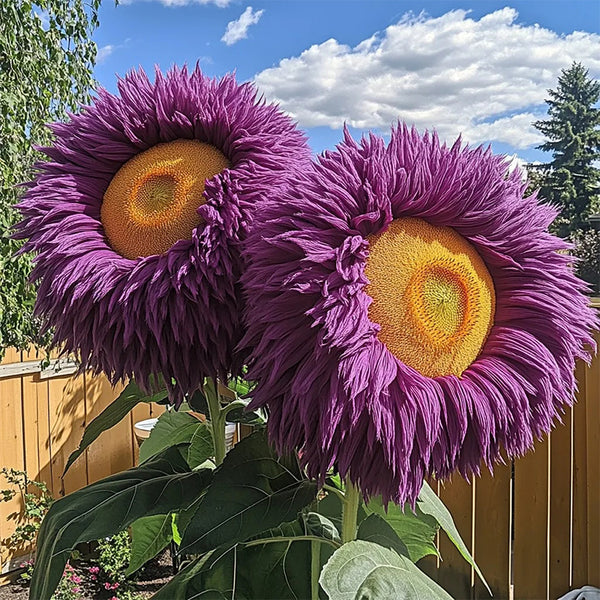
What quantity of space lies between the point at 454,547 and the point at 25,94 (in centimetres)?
196

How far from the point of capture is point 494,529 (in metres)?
2.20

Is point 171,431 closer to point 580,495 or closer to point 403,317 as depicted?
point 403,317

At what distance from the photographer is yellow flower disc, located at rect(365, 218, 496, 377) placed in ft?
1.19

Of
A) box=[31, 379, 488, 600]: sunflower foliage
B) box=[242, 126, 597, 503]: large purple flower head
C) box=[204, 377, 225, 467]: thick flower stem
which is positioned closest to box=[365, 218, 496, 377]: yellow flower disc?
box=[242, 126, 597, 503]: large purple flower head

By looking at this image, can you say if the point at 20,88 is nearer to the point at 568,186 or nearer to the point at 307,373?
the point at 307,373

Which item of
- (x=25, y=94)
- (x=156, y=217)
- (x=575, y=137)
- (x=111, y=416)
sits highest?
(x=575, y=137)

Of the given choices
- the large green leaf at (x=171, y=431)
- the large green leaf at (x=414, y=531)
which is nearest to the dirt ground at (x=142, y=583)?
the large green leaf at (x=171, y=431)

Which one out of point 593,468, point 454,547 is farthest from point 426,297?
point 454,547

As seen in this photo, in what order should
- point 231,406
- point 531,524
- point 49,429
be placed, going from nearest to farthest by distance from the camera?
point 231,406 < point 531,524 < point 49,429

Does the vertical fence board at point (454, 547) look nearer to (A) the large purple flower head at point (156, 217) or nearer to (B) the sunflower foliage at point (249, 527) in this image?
(B) the sunflower foliage at point (249, 527)

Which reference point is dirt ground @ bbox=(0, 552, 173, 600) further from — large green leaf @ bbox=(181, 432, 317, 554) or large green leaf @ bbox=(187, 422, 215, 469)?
large green leaf @ bbox=(181, 432, 317, 554)

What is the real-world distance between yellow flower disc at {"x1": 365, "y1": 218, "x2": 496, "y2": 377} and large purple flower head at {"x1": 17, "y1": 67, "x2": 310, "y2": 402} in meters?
0.08

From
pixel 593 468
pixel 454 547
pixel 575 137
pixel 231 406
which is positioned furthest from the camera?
pixel 575 137

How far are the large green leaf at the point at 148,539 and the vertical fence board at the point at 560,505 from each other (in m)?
1.64
